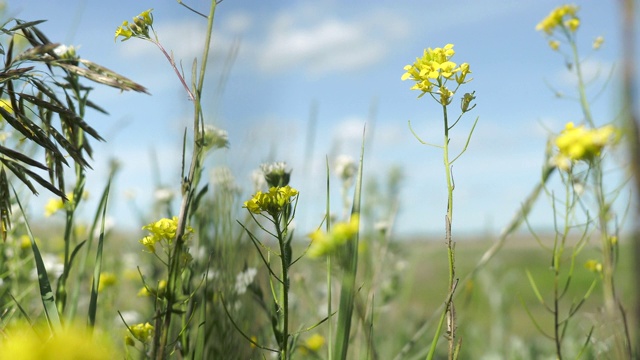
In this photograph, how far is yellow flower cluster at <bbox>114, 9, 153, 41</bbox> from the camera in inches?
44.3

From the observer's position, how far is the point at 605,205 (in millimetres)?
1290

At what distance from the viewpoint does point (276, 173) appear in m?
1.33

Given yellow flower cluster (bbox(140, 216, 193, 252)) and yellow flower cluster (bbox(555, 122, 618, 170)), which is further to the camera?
yellow flower cluster (bbox(140, 216, 193, 252))

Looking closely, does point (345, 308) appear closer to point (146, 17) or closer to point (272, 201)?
point (272, 201)

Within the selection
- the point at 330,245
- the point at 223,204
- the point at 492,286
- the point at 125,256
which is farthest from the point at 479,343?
the point at 330,245

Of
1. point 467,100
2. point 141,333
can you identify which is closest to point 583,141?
point 467,100

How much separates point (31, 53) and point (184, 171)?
35cm

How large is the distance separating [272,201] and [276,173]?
0.90 feet

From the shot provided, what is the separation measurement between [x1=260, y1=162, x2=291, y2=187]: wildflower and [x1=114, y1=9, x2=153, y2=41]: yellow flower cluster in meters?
0.37

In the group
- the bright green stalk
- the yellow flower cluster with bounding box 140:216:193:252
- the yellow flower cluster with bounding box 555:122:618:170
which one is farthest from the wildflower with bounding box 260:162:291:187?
the yellow flower cluster with bounding box 555:122:618:170

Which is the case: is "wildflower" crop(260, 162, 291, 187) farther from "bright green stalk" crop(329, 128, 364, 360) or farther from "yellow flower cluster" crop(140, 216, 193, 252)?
"bright green stalk" crop(329, 128, 364, 360)

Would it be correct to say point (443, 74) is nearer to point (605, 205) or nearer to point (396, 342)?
point (605, 205)

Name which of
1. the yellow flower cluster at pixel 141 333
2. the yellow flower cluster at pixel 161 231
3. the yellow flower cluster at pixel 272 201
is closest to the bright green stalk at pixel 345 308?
the yellow flower cluster at pixel 272 201

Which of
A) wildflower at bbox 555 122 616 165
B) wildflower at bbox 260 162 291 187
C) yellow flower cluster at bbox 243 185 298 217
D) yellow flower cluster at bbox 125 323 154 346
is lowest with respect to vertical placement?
yellow flower cluster at bbox 125 323 154 346
